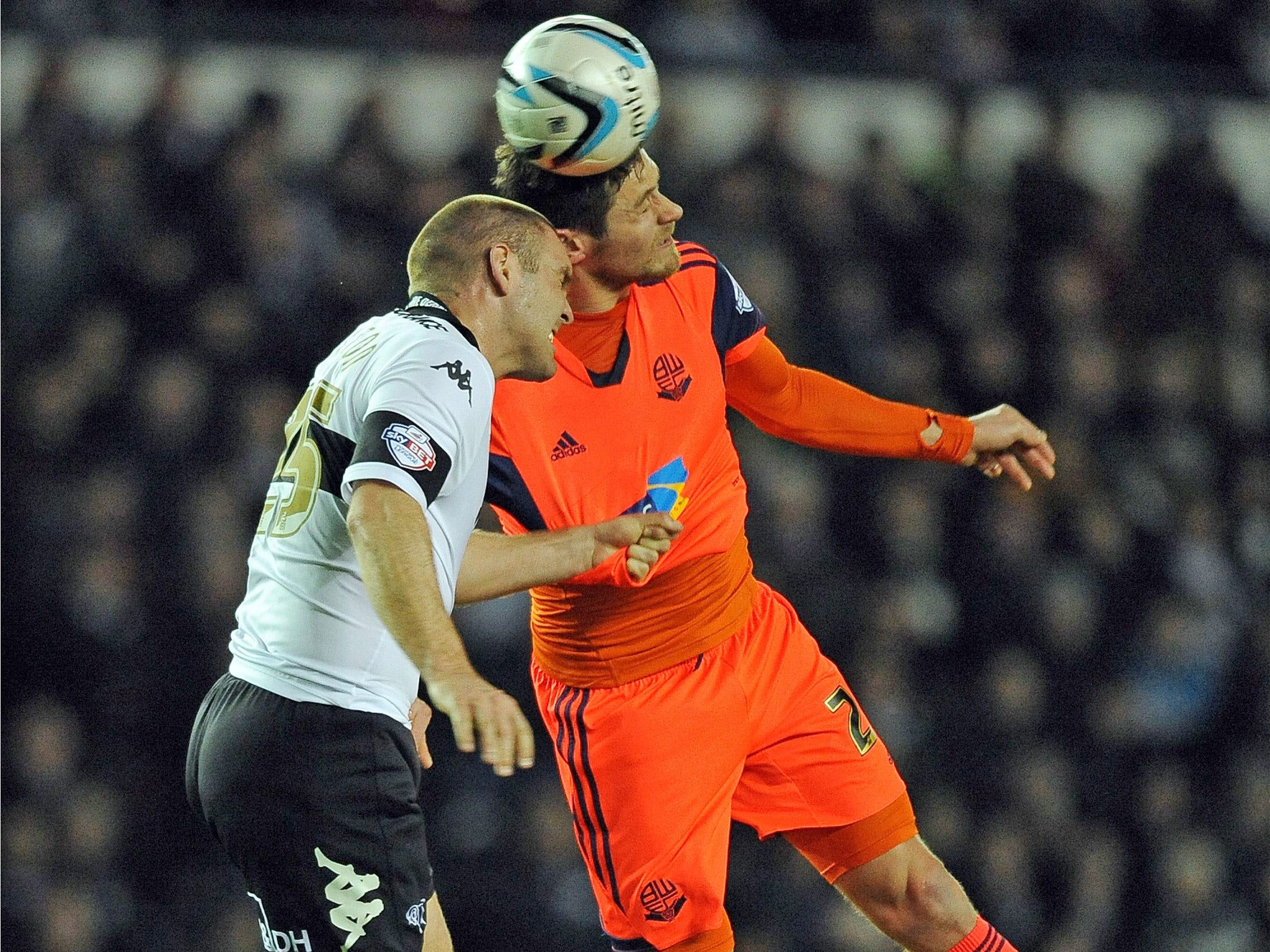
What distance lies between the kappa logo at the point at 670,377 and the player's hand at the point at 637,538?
0.51 m

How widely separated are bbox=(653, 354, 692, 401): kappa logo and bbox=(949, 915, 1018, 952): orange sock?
1.53m

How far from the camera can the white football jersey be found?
2.87m

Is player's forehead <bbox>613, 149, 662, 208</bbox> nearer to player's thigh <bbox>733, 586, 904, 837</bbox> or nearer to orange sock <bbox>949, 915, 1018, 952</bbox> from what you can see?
player's thigh <bbox>733, 586, 904, 837</bbox>

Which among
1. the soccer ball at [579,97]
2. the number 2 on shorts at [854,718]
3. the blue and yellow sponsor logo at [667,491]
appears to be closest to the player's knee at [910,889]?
the number 2 on shorts at [854,718]

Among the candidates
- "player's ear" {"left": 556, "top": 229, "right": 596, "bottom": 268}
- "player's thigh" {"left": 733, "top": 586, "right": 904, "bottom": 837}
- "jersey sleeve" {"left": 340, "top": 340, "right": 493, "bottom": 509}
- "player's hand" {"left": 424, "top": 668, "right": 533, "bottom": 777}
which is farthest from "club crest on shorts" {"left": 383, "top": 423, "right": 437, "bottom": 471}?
"player's thigh" {"left": 733, "top": 586, "right": 904, "bottom": 837}

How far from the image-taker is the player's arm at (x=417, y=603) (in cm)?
248

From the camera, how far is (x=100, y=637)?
6469 mm

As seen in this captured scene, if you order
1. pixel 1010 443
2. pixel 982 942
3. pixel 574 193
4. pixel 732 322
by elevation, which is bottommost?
pixel 982 942

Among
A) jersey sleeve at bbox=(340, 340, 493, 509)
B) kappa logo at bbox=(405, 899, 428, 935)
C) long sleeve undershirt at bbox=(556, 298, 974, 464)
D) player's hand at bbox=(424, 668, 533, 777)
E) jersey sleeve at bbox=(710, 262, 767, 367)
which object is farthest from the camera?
long sleeve undershirt at bbox=(556, 298, 974, 464)

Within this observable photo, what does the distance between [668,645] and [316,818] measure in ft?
4.07

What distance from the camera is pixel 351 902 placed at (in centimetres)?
294

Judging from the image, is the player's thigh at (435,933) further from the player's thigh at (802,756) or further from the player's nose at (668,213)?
the player's nose at (668,213)

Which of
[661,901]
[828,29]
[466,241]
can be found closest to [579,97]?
[466,241]

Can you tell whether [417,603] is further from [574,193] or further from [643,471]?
[574,193]
